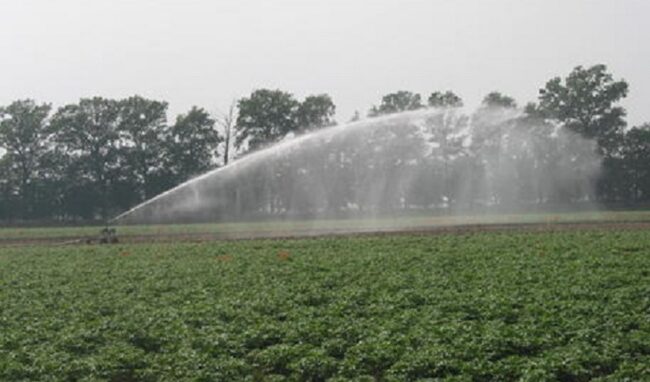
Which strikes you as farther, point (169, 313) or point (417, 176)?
point (417, 176)

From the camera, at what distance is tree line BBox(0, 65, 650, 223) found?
97750 millimetres

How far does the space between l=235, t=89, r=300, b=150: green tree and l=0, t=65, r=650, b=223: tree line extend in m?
0.14

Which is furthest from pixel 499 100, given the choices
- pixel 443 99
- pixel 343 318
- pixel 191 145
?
pixel 343 318

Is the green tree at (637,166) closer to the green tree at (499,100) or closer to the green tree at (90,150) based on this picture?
the green tree at (499,100)

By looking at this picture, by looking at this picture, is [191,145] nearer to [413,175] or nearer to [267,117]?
[267,117]

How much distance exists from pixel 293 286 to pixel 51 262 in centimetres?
1561

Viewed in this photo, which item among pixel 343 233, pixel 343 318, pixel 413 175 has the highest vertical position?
pixel 413 175

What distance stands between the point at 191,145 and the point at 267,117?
38.1 feet

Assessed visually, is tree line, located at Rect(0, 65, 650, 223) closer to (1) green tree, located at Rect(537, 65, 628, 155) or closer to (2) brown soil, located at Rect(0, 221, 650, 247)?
(1) green tree, located at Rect(537, 65, 628, 155)

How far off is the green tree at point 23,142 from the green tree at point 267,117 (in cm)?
2906

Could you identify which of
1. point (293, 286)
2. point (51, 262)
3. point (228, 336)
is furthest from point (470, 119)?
point (228, 336)

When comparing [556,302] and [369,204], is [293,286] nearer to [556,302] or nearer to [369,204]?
[556,302]

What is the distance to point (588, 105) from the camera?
97438 millimetres

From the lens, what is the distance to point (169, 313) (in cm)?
1817
